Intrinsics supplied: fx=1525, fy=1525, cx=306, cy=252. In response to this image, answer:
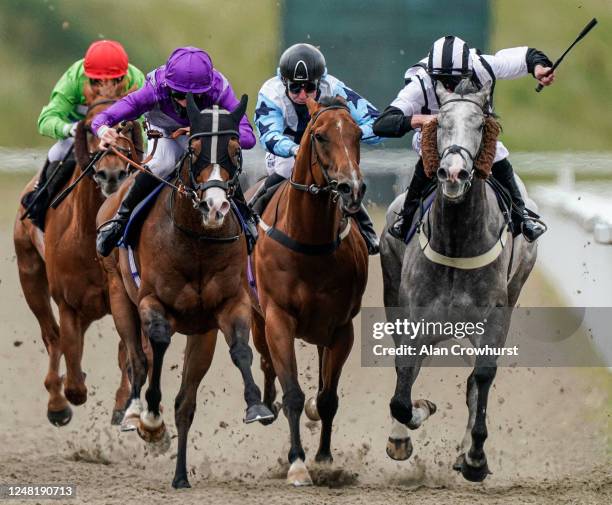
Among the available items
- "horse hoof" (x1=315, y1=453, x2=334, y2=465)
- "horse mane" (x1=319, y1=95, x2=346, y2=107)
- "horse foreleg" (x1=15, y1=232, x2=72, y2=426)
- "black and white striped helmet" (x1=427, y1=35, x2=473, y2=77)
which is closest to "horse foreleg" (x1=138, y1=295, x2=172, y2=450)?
Answer: "horse hoof" (x1=315, y1=453, x2=334, y2=465)

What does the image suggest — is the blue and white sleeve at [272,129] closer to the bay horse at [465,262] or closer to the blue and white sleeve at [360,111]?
the blue and white sleeve at [360,111]

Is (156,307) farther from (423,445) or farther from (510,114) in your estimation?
(510,114)

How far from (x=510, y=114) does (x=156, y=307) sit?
48.0 feet

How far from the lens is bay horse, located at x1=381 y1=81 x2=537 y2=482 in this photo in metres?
6.37

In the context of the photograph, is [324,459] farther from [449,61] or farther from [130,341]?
[449,61]

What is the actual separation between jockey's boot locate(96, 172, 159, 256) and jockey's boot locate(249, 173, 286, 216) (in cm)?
70

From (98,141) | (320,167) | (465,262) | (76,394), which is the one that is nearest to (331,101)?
(320,167)

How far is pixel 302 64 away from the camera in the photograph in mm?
7324

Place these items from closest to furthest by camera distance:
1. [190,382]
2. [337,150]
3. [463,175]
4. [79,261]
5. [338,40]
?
[463,175] → [337,150] → [190,382] → [79,261] → [338,40]

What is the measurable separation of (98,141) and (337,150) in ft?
5.25

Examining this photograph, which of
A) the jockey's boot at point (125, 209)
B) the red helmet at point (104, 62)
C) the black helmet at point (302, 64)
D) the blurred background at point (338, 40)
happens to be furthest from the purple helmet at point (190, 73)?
the blurred background at point (338, 40)

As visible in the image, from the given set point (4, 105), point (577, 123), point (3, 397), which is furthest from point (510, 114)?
point (3, 397)

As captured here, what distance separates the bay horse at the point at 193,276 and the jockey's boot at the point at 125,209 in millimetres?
112

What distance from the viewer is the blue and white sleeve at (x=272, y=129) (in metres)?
7.25
